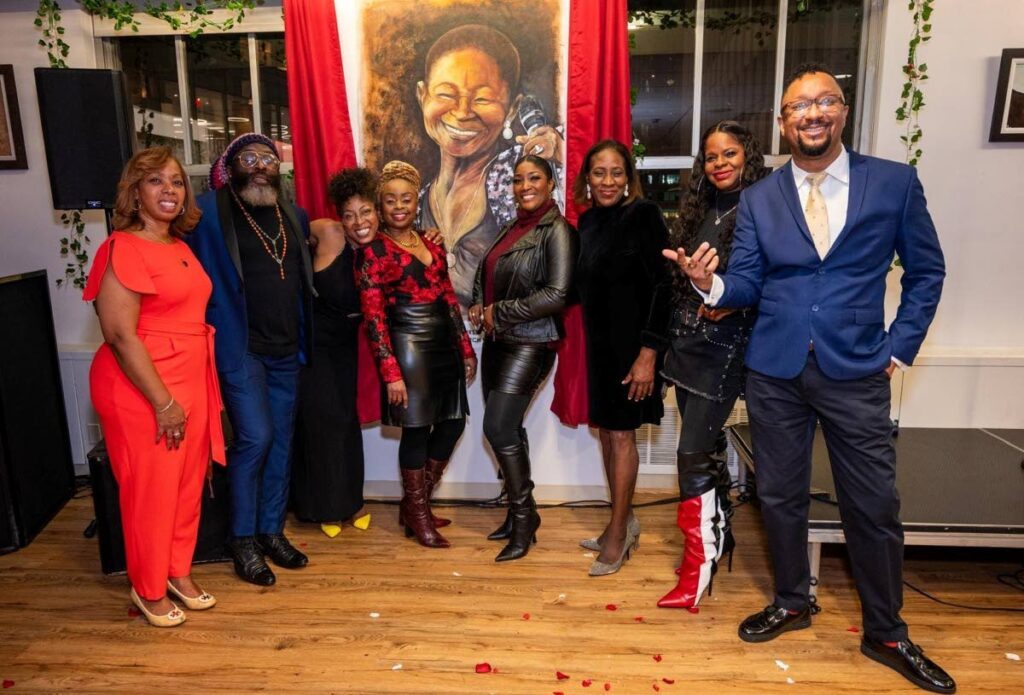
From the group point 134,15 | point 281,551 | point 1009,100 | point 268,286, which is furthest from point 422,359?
point 1009,100

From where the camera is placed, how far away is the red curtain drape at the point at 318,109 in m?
3.27

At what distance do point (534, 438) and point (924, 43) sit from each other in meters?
2.47

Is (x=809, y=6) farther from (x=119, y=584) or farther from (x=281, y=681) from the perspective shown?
(x=119, y=584)

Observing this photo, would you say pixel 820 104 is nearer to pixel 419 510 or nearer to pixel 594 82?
pixel 594 82

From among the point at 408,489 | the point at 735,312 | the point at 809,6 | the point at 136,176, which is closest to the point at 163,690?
the point at 408,489

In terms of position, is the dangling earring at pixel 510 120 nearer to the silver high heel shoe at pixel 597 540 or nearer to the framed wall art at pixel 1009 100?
the silver high heel shoe at pixel 597 540

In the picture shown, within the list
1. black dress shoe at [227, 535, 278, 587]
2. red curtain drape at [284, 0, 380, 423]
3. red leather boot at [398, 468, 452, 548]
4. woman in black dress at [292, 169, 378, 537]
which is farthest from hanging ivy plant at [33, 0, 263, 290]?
red leather boot at [398, 468, 452, 548]

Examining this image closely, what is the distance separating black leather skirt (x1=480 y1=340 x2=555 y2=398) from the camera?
2852 mm

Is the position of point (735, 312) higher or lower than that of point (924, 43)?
lower

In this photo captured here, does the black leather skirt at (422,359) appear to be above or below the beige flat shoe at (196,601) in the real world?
above

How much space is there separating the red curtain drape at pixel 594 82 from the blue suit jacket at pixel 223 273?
1.28m

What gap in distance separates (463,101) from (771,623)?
2.49 m

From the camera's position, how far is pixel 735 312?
236 cm

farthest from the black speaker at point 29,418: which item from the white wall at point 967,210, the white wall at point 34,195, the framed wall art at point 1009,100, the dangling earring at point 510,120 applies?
the framed wall art at point 1009,100
